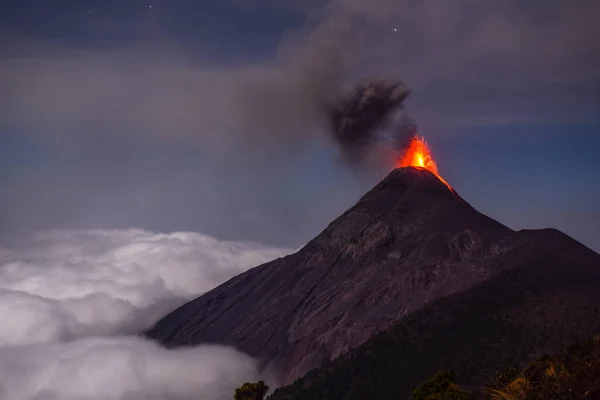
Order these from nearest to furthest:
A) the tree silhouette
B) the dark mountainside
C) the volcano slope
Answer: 1. the tree silhouette
2. the dark mountainside
3. the volcano slope

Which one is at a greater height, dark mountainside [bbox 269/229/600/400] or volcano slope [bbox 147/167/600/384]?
volcano slope [bbox 147/167/600/384]

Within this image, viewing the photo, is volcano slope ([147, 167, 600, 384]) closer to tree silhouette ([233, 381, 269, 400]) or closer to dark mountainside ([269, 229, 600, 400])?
dark mountainside ([269, 229, 600, 400])

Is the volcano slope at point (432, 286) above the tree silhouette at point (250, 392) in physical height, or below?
Result: above

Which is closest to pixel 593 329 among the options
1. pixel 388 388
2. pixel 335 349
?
pixel 388 388

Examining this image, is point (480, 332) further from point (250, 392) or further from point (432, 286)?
point (250, 392)

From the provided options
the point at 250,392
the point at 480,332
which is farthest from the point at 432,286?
the point at 250,392

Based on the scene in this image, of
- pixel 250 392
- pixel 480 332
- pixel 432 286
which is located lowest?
pixel 250 392

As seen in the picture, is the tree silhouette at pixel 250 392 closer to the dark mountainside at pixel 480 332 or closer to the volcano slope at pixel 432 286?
the dark mountainside at pixel 480 332

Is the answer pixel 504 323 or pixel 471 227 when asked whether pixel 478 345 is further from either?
pixel 471 227

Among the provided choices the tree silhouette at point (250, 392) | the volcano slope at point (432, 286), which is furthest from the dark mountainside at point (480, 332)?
the tree silhouette at point (250, 392)

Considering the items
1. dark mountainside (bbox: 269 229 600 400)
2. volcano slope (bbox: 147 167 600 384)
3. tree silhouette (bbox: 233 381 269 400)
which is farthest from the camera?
volcano slope (bbox: 147 167 600 384)

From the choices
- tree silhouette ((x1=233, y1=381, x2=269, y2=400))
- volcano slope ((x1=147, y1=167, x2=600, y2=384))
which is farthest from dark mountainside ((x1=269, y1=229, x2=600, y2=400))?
tree silhouette ((x1=233, y1=381, x2=269, y2=400))
